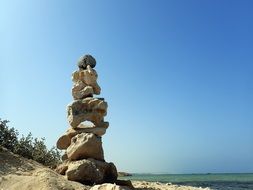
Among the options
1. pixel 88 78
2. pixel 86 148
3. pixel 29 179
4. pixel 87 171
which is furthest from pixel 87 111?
pixel 29 179

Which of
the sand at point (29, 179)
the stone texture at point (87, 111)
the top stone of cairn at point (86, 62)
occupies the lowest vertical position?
the sand at point (29, 179)

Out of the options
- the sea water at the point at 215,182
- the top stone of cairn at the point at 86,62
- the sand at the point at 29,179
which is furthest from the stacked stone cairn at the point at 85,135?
the sea water at the point at 215,182

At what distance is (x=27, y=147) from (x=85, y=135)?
527 centimetres

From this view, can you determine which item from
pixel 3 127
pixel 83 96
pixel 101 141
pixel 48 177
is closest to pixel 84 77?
pixel 83 96

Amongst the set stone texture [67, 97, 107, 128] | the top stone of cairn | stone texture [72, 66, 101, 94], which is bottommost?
stone texture [67, 97, 107, 128]

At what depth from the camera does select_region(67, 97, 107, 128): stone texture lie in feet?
61.8

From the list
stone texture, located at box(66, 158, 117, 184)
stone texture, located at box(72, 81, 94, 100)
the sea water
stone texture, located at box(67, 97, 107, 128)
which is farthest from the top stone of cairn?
the sea water

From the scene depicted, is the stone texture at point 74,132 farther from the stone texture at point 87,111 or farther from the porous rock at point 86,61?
the porous rock at point 86,61

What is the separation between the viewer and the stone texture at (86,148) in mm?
17252

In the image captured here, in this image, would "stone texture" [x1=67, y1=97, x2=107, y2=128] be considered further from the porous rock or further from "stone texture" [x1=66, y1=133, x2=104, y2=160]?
the porous rock

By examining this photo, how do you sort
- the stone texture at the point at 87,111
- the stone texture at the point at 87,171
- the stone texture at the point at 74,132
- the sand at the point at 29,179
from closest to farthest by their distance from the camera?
the sand at the point at 29,179 → the stone texture at the point at 87,171 → the stone texture at the point at 74,132 → the stone texture at the point at 87,111

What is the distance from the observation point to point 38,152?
73.5 ft

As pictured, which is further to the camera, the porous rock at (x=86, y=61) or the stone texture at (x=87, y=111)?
the porous rock at (x=86, y=61)

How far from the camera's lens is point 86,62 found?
20047 mm
